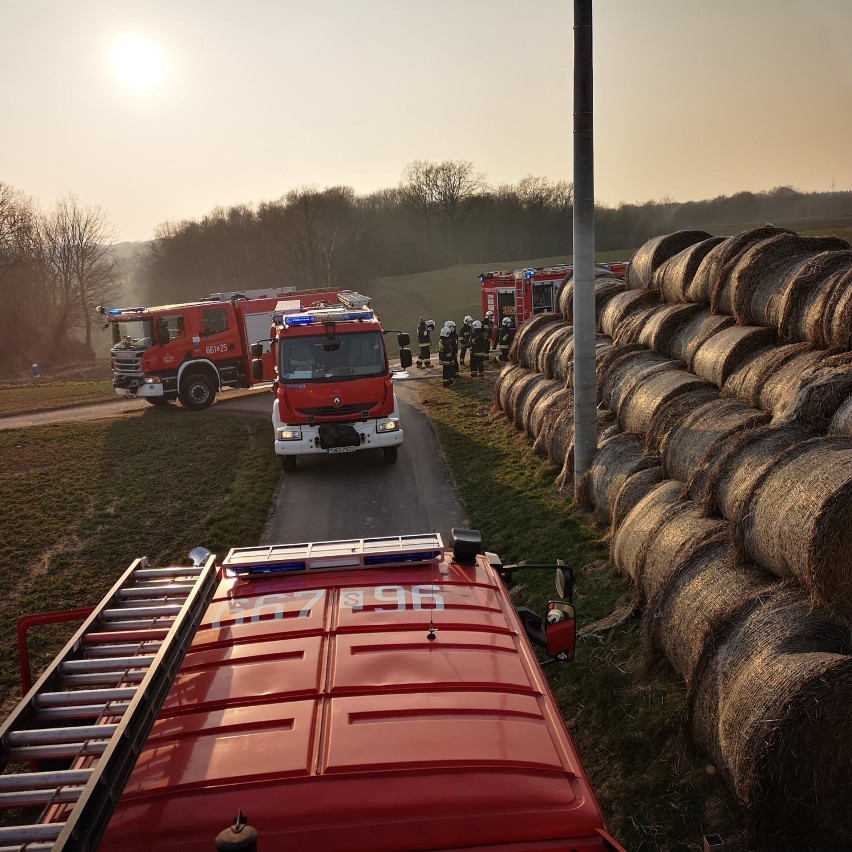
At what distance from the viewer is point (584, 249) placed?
430 inches

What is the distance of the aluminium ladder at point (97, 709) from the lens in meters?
2.49

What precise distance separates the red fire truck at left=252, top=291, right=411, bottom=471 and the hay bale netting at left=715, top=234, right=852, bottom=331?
7403 millimetres

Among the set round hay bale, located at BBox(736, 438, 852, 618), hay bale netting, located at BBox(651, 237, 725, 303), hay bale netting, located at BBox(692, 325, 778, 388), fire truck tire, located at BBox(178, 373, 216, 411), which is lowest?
fire truck tire, located at BBox(178, 373, 216, 411)

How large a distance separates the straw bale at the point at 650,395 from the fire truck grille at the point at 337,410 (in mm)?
5619

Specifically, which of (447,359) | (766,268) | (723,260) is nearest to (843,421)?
(766,268)

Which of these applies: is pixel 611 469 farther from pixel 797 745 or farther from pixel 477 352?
pixel 477 352

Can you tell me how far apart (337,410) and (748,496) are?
978 cm

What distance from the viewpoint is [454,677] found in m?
3.56

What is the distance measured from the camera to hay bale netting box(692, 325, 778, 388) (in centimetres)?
895

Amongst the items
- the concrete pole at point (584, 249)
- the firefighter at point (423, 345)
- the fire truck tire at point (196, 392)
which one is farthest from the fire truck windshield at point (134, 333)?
the concrete pole at point (584, 249)

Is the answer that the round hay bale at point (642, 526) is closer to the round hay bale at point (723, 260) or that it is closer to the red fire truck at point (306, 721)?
the round hay bale at point (723, 260)

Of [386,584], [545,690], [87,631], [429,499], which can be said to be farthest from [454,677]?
[429,499]

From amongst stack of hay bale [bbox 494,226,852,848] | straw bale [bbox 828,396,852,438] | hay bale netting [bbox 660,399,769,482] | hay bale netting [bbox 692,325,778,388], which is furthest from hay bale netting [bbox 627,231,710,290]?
straw bale [bbox 828,396,852,438]

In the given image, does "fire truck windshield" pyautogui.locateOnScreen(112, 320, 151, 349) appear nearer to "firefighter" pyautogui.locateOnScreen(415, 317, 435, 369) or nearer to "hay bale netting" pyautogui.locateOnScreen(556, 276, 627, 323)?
"firefighter" pyautogui.locateOnScreen(415, 317, 435, 369)
